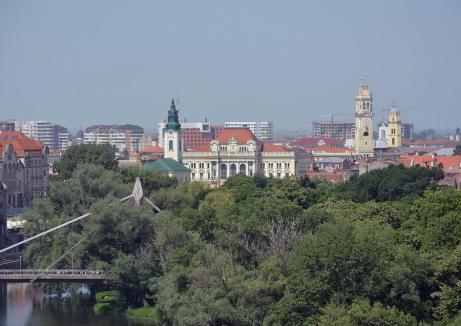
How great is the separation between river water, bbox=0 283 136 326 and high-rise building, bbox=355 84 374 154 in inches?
4107

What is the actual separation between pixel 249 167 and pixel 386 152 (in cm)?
2896

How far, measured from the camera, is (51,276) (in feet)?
194

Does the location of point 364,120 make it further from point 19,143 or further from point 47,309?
point 47,309

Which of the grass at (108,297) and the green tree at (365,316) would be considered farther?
the grass at (108,297)

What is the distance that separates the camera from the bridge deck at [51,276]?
192 ft

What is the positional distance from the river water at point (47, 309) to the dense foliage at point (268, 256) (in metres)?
1.60

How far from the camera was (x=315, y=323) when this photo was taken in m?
45.4

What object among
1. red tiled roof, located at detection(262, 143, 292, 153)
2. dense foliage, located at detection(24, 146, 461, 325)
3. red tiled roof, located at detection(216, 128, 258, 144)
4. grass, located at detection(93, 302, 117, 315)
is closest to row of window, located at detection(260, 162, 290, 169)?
red tiled roof, located at detection(262, 143, 292, 153)

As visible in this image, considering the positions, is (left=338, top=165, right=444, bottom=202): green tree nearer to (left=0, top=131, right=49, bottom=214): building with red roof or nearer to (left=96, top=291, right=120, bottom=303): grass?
(left=96, top=291, right=120, bottom=303): grass

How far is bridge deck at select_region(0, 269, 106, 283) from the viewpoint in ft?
192

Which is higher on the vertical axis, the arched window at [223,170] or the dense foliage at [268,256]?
the arched window at [223,170]

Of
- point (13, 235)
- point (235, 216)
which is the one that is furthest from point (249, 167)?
point (235, 216)

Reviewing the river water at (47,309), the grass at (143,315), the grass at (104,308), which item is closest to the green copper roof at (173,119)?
the river water at (47,309)

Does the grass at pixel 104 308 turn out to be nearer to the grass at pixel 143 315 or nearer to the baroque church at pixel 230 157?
the grass at pixel 143 315
